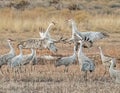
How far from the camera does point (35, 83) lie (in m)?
12.3

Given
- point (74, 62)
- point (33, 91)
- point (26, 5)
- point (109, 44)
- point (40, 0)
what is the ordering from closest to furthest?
1. point (33, 91)
2. point (74, 62)
3. point (109, 44)
4. point (26, 5)
5. point (40, 0)

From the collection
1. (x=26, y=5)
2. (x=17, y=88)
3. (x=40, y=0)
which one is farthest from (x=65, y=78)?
(x=40, y=0)

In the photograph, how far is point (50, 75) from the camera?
44.1 ft

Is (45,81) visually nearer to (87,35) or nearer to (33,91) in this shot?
(33,91)

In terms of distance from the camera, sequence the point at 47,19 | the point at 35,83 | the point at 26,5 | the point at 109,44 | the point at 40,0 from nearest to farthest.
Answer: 1. the point at 35,83
2. the point at 109,44
3. the point at 47,19
4. the point at 26,5
5. the point at 40,0

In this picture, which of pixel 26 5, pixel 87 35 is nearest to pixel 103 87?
pixel 87 35

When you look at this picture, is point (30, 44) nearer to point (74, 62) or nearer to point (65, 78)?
point (74, 62)

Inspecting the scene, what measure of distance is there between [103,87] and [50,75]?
1909 millimetres

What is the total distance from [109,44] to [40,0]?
25.6 m

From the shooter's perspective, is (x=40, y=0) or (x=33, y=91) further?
(x=40, y=0)

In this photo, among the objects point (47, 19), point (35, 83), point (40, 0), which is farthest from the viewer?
point (40, 0)

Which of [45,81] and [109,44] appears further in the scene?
[109,44]

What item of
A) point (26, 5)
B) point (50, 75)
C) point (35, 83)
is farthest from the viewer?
point (26, 5)

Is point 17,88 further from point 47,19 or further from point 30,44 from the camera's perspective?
point 47,19
